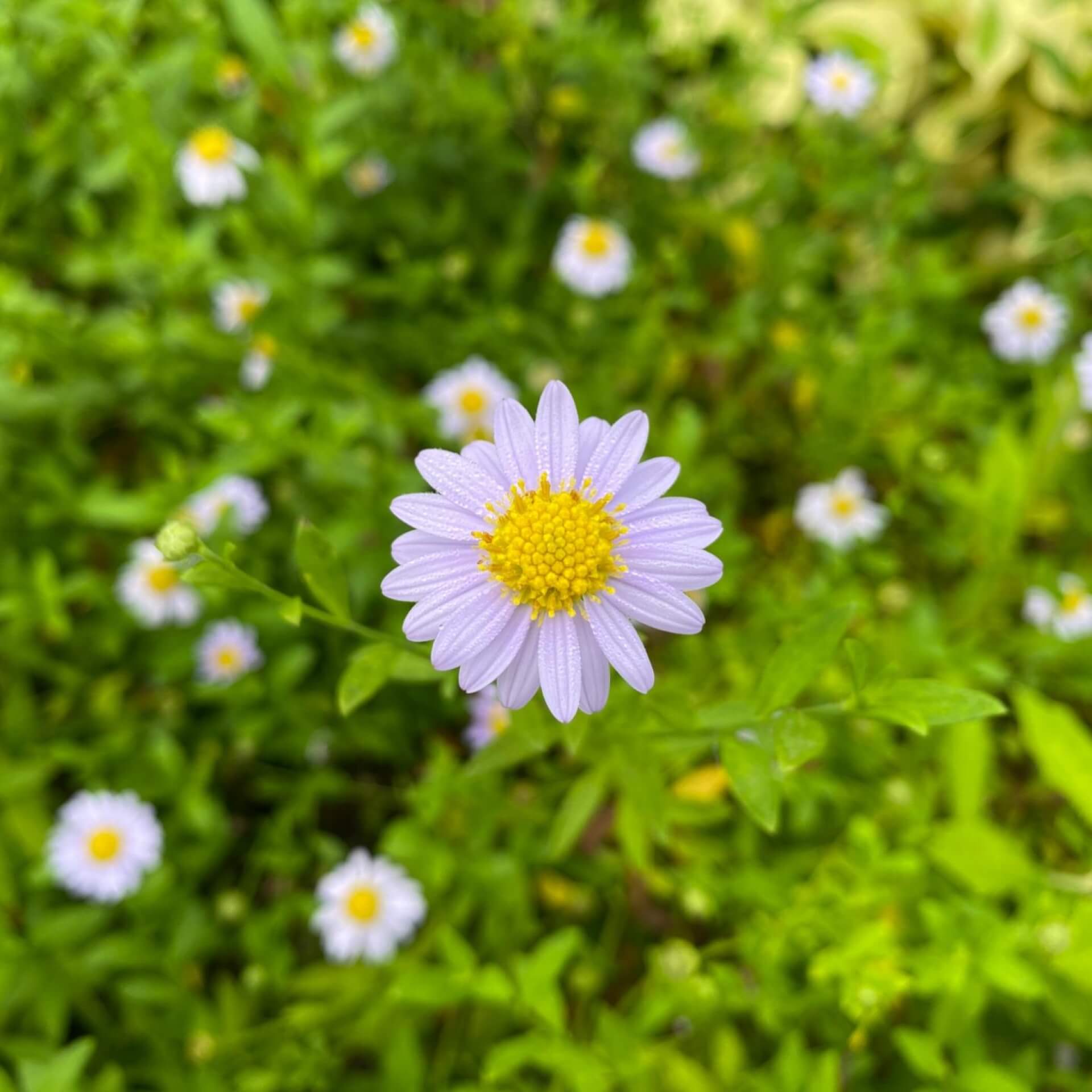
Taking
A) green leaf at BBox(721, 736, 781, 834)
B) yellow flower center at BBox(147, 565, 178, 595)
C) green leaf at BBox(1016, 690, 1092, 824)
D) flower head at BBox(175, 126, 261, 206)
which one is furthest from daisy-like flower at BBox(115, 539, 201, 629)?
green leaf at BBox(1016, 690, 1092, 824)

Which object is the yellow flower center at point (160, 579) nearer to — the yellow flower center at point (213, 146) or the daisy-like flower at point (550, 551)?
the yellow flower center at point (213, 146)

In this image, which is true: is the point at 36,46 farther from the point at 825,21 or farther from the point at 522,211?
the point at 825,21

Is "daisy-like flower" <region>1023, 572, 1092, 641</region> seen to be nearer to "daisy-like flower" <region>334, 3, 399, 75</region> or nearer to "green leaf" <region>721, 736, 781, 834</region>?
"green leaf" <region>721, 736, 781, 834</region>

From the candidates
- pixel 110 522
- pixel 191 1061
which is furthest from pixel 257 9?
pixel 191 1061

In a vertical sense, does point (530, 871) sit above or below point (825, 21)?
below

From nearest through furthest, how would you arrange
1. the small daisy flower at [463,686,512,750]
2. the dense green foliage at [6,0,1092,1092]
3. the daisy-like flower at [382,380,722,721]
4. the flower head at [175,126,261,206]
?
the daisy-like flower at [382,380,722,721] < the dense green foliage at [6,0,1092,1092] < the small daisy flower at [463,686,512,750] < the flower head at [175,126,261,206]

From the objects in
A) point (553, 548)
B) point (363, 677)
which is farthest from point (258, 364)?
point (553, 548)
